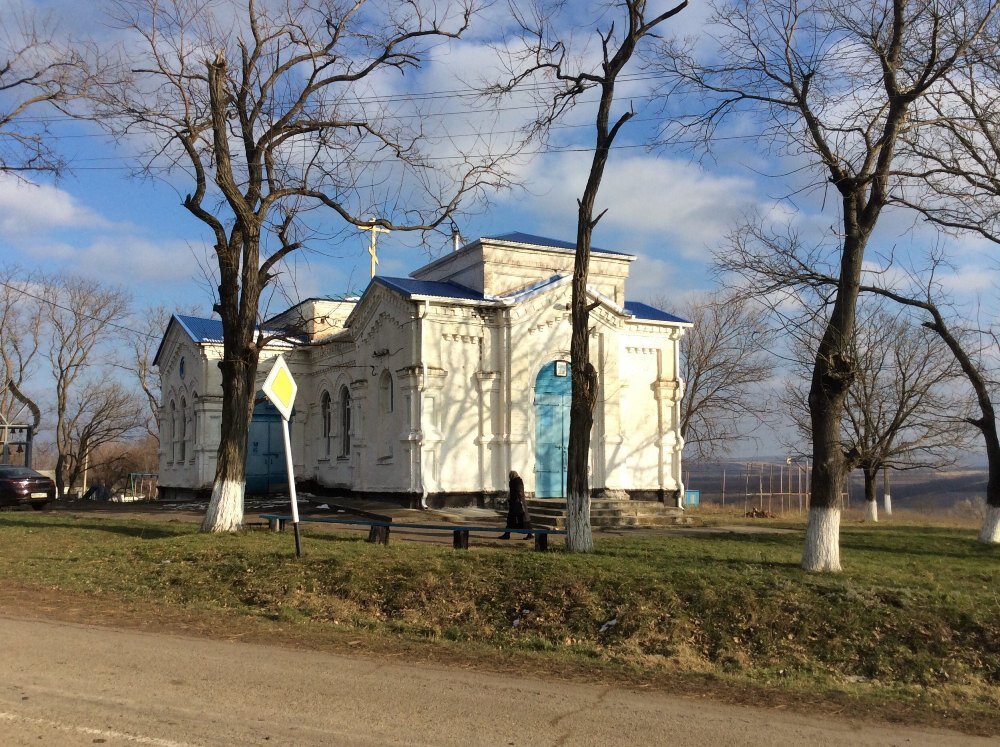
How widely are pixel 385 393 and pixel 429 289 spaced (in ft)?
10.1

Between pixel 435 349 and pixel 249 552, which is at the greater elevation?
pixel 435 349

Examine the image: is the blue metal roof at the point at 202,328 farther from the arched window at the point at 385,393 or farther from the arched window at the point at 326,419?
the arched window at the point at 385,393

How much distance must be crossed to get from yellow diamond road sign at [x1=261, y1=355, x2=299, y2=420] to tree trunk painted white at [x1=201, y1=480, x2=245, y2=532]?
404 centimetres

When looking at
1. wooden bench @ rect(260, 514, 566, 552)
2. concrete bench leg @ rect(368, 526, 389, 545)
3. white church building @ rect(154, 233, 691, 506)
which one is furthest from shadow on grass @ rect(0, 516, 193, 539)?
white church building @ rect(154, 233, 691, 506)

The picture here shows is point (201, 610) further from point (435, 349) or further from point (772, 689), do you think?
point (435, 349)

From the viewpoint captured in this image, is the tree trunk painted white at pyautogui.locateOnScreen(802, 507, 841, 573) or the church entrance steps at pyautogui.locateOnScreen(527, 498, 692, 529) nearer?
the tree trunk painted white at pyautogui.locateOnScreen(802, 507, 841, 573)

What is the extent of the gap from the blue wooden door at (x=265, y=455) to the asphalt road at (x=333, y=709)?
20780 millimetres

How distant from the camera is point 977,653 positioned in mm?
9242

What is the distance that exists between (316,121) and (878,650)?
13.7 meters

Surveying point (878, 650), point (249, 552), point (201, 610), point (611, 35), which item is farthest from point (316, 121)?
point (878, 650)

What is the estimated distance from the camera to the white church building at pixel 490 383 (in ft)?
73.1

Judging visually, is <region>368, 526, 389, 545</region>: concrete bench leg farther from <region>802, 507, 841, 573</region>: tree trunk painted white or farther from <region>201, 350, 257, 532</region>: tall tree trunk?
<region>802, 507, 841, 573</region>: tree trunk painted white

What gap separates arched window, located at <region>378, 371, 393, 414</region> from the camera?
78.4 feet

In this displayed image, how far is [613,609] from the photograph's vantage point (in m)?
10.4
